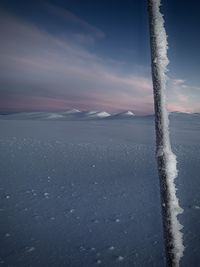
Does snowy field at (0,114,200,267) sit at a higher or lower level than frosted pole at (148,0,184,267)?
lower

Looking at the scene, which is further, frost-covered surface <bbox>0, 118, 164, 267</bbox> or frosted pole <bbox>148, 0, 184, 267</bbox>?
frost-covered surface <bbox>0, 118, 164, 267</bbox>

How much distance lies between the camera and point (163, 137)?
1.24m

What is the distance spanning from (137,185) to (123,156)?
14.7ft

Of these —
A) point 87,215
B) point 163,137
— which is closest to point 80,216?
point 87,215

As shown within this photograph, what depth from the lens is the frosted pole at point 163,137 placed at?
3.94 feet

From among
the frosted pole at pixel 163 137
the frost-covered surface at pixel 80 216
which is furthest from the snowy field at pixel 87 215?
the frosted pole at pixel 163 137

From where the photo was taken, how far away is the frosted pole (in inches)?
47.3

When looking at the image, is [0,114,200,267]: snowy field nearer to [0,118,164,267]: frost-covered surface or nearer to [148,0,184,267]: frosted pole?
[0,118,164,267]: frost-covered surface

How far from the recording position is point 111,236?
4508 millimetres

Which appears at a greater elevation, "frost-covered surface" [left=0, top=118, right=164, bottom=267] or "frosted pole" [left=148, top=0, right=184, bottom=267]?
"frosted pole" [left=148, top=0, right=184, bottom=267]

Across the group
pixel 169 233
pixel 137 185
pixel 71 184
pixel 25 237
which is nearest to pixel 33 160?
pixel 71 184

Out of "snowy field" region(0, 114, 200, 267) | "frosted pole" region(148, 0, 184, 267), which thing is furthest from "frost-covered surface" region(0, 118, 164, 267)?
"frosted pole" region(148, 0, 184, 267)

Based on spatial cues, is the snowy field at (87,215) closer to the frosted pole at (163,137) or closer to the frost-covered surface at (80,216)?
the frost-covered surface at (80,216)

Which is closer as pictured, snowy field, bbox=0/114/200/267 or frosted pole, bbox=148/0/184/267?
frosted pole, bbox=148/0/184/267
